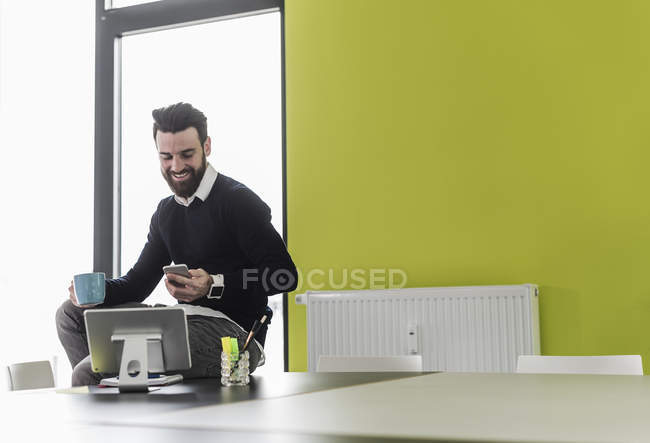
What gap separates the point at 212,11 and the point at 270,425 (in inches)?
142

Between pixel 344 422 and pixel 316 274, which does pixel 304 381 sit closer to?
pixel 344 422

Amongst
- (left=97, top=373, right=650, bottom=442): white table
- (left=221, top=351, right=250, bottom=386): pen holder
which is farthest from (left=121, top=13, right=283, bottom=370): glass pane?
(left=97, top=373, right=650, bottom=442): white table

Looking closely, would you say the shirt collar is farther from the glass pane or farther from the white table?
the white table

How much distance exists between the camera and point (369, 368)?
2613 mm

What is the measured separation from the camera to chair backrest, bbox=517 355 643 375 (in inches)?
88.1

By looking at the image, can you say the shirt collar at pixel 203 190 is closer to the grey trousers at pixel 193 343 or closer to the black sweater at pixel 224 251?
the black sweater at pixel 224 251

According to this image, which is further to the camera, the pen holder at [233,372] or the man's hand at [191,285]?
the man's hand at [191,285]

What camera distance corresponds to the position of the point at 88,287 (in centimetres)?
221

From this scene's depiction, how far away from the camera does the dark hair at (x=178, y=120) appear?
3.62m

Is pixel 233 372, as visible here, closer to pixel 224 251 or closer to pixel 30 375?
pixel 30 375

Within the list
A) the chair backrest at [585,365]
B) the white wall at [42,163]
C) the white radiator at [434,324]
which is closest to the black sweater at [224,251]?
the white radiator at [434,324]

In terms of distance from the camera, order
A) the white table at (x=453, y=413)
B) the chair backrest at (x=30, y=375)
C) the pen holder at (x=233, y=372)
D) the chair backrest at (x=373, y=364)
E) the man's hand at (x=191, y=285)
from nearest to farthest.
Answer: the white table at (x=453, y=413)
the pen holder at (x=233, y=372)
the chair backrest at (x=30, y=375)
the chair backrest at (x=373, y=364)
the man's hand at (x=191, y=285)

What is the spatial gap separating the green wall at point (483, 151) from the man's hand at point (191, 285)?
123 centimetres

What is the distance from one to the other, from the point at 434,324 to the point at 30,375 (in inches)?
70.7
